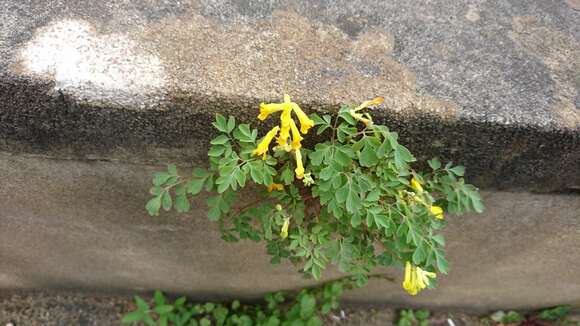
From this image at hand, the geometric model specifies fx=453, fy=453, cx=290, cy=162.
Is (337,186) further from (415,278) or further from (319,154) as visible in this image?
(415,278)

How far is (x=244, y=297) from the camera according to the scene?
7.44ft

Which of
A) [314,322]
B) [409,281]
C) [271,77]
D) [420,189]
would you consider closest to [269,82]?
[271,77]

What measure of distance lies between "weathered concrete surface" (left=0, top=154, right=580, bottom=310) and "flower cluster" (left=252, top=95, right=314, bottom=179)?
1.56 ft

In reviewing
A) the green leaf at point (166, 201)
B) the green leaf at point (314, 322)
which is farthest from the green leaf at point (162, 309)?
the green leaf at point (166, 201)

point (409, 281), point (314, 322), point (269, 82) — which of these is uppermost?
point (269, 82)

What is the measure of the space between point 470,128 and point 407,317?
1488 mm

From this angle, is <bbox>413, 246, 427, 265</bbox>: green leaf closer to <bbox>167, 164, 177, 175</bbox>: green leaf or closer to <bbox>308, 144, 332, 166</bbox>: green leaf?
<bbox>308, 144, 332, 166</bbox>: green leaf

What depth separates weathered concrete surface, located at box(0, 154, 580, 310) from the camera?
4.82 feet

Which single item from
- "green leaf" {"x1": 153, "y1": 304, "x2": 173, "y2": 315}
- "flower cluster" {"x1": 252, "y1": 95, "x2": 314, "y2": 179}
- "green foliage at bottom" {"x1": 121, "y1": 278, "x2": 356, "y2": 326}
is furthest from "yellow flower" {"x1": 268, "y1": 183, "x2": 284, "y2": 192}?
"green leaf" {"x1": 153, "y1": 304, "x2": 173, "y2": 315}

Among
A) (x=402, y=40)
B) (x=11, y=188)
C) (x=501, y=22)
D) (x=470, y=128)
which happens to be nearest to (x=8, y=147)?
(x=11, y=188)

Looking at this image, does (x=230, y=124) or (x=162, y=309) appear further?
(x=162, y=309)

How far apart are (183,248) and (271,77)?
955mm

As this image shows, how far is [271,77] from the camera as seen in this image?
1.16 metres

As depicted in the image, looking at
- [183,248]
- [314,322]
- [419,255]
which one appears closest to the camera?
[419,255]
